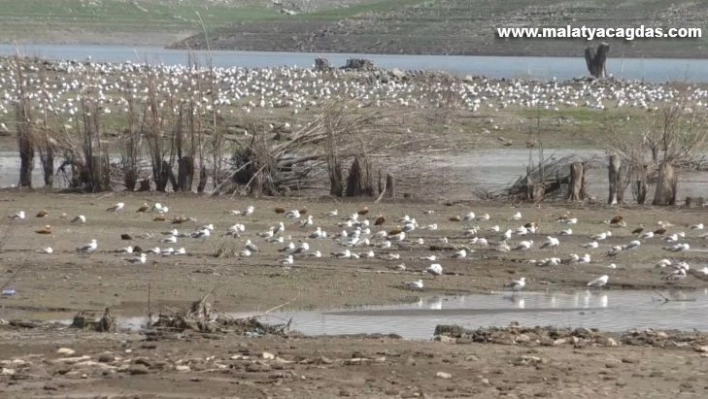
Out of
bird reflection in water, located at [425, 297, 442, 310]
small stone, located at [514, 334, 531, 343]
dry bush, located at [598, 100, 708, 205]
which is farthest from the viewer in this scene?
dry bush, located at [598, 100, 708, 205]

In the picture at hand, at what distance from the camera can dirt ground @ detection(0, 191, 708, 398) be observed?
809 centimetres

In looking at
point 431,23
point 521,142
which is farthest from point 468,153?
point 431,23

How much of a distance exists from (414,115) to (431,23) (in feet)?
195

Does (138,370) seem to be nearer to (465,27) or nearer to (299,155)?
(299,155)

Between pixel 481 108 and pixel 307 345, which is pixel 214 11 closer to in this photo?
pixel 481 108

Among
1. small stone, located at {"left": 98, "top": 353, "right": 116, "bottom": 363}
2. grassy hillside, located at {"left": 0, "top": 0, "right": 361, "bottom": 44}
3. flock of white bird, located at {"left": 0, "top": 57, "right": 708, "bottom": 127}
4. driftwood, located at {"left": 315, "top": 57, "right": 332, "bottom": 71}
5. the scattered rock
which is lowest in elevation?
the scattered rock

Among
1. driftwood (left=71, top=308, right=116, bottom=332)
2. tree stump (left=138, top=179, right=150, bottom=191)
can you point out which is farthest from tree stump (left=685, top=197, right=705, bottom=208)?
driftwood (left=71, top=308, right=116, bottom=332)

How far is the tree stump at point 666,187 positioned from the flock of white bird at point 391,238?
1.63 meters

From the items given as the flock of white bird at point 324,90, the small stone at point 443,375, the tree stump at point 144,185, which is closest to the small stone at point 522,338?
the small stone at point 443,375

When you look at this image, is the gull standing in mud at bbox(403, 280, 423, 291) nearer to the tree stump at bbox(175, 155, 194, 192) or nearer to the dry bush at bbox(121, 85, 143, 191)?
the tree stump at bbox(175, 155, 194, 192)

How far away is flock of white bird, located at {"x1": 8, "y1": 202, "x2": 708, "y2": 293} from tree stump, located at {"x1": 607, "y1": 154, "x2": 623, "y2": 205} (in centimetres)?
145

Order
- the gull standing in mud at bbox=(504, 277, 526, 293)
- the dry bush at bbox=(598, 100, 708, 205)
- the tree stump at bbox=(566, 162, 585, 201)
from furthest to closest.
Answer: the dry bush at bbox=(598, 100, 708, 205), the tree stump at bbox=(566, 162, 585, 201), the gull standing in mud at bbox=(504, 277, 526, 293)

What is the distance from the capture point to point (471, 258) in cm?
1381

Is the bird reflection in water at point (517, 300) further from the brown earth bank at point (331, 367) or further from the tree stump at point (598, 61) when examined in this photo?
the tree stump at point (598, 61)
